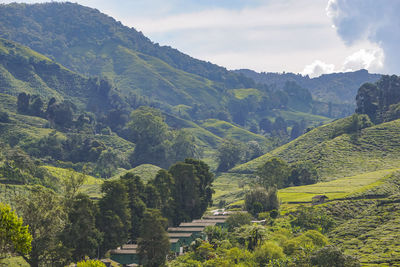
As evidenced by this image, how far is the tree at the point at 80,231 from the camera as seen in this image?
77.4m

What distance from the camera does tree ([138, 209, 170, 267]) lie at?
81.2 meters

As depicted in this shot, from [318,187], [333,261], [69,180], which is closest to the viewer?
[333,261]

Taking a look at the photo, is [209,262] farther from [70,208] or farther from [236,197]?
[236,197]

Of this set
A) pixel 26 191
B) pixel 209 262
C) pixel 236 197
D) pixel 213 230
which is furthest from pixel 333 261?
pixel 236 197

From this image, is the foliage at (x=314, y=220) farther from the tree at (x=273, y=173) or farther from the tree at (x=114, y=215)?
the tree at (x=273, y=173)

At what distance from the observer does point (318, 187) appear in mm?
156375

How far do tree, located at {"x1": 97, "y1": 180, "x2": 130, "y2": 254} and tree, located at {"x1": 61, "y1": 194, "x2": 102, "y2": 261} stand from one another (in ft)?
21.5

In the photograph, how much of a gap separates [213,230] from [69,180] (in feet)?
101

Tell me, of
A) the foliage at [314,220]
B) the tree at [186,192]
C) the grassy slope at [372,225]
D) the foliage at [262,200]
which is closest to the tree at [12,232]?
the grassy slope at [372,225]

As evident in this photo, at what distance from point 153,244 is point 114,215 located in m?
12.4

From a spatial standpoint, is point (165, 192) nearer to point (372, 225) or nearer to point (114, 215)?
point (114, 215)

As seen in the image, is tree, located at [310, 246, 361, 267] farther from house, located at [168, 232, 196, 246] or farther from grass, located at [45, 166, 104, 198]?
grass, located at [45, 166, 104, 198]

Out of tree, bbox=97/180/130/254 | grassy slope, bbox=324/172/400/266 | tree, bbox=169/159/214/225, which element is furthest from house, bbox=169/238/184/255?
grassy slope, bbox=324/172/400/266

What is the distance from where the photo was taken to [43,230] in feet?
244
